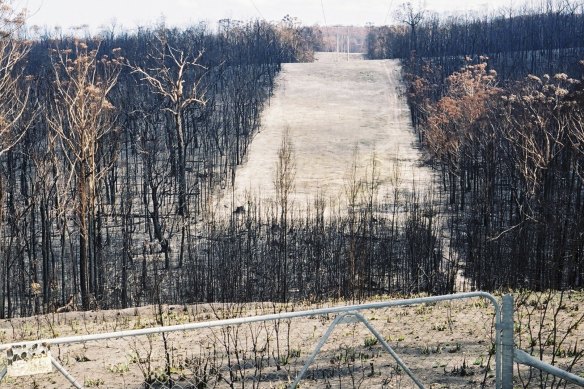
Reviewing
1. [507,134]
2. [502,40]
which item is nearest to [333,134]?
[507,134]

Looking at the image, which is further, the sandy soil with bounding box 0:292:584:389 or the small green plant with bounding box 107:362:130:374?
the small green plant with bounding box 107:362:130:374

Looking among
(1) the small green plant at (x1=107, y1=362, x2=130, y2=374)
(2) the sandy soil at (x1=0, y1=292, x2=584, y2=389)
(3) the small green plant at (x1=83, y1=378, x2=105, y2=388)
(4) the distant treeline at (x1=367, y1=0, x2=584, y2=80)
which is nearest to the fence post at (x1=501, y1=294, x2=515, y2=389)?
(2) the sandy soil at (x1=0, y1=292, x2=584, y2=389)

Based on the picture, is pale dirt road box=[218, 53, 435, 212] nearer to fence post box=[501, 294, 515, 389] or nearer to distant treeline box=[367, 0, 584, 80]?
distant treeline box=[367, 0, 584, 80]

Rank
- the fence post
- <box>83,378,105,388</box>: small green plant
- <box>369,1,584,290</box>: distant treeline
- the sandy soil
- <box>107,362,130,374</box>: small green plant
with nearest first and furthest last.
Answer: the fence post
the sandy soil
<box>83,378,105,388</box>: small green plant
<box>107,362,130,374</box>: small green plant
<box>369,1,584,290</box>: distant treeline

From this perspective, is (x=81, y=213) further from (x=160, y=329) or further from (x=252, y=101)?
(x=252, y=101)

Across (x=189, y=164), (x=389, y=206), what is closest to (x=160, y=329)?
(x=389, y=206)

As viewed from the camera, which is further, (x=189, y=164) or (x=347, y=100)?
(x=347, y=100)

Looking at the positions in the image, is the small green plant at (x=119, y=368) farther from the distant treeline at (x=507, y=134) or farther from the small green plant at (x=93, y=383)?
the distant treeline at (x=507, y=134)

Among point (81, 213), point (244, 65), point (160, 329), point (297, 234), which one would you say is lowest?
point (297, 234)
